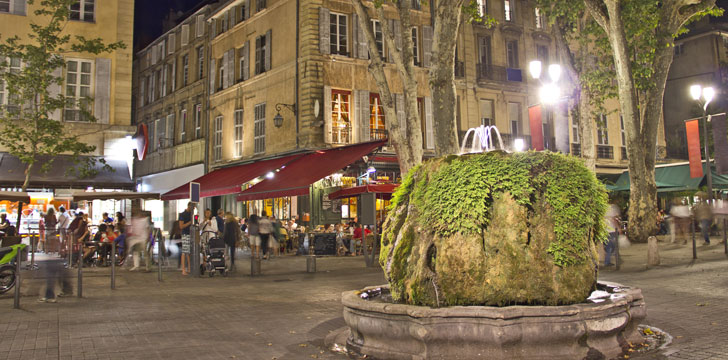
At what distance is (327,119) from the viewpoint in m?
20.7

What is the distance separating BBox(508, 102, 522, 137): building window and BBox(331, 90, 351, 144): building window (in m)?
8.80

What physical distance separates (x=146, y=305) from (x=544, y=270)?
6094 millimetres

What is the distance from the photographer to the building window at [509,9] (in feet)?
86.8

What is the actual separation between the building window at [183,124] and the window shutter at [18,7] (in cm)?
919

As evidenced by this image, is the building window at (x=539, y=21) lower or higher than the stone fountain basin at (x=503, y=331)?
higher

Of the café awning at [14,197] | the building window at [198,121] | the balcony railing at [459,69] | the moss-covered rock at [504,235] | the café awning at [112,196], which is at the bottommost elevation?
the moss-covered rock at [504,235]

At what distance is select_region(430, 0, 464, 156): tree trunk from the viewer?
448 inches

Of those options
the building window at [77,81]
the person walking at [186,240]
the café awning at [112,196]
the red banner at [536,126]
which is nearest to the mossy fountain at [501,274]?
the person walking at [186,240]

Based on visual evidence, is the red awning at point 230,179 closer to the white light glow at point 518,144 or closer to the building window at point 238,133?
the building window at point 238,133

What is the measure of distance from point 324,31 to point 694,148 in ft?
46.3

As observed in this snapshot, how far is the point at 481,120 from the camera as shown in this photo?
2531 centimetres

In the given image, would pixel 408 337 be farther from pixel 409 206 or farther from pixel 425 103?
pixel 425 103

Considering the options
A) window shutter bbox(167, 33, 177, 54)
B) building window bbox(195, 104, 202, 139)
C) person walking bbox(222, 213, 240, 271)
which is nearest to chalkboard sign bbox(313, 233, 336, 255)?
person walking bbox(222, 213, 240, 271)

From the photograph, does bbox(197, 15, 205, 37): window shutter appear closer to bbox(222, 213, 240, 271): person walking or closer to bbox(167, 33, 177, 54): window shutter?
bbox(167, 33, 177, 54): window shutter
